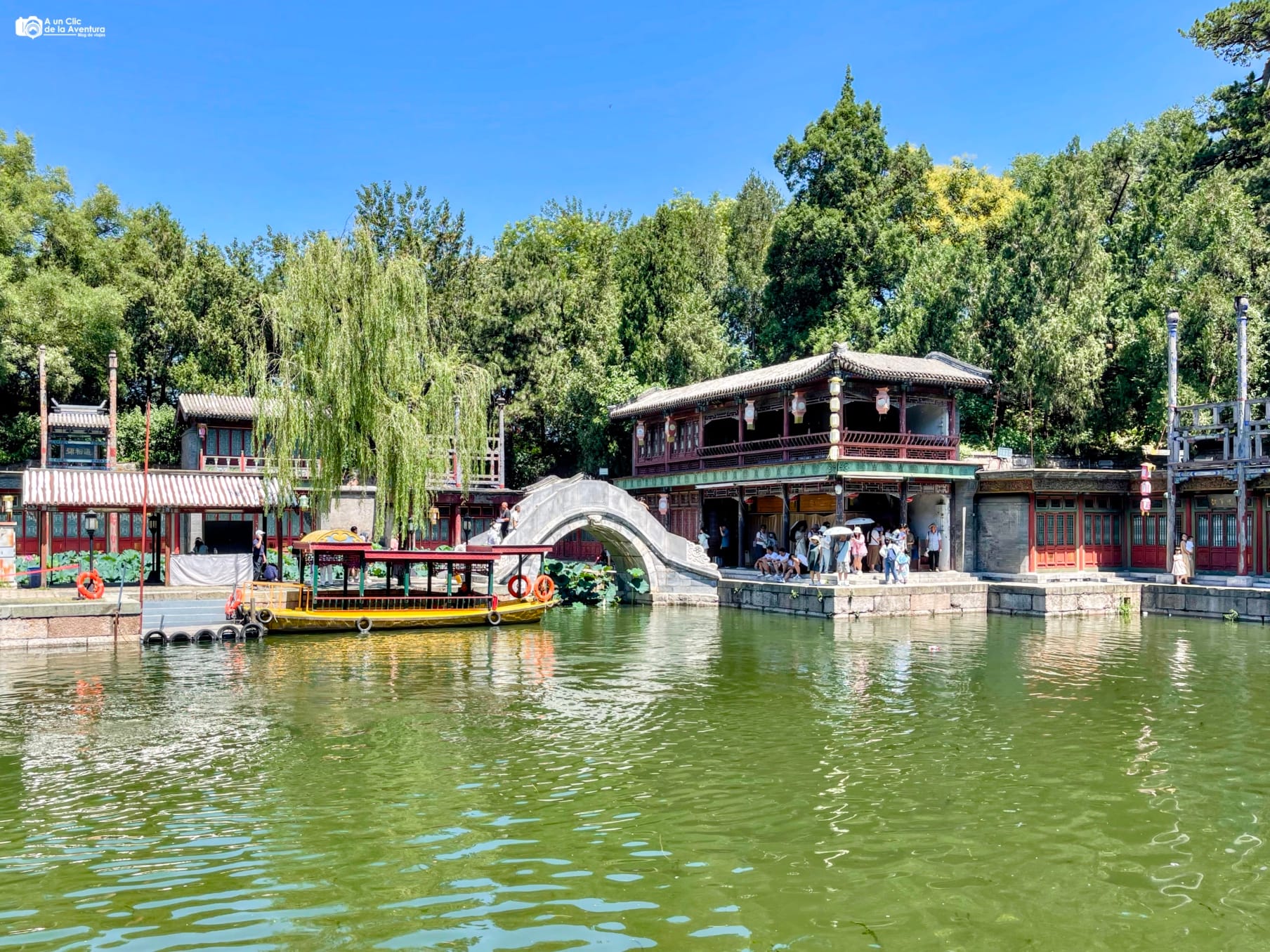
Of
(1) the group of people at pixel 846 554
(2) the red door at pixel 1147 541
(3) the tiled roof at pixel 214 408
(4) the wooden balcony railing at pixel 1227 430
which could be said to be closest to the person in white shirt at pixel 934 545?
(1) the group of people at pixel 846 554

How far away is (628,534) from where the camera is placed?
2691cm

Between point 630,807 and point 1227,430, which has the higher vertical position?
point 1227,430

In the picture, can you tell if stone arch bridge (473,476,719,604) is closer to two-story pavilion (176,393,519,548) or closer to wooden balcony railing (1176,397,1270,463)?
two-story pavilion (176,393,519,548)

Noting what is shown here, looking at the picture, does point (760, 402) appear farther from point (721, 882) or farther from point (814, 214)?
point (721, 882)

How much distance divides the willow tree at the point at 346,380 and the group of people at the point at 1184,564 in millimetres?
17137

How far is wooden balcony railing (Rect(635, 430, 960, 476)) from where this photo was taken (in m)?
26.5

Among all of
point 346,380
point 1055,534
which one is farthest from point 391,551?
point 1055,534

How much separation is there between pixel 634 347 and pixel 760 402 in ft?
35.2

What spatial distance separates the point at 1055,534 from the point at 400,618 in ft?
55.6

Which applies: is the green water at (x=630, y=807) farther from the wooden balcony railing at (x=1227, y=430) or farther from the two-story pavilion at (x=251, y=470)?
the two-story pavilion at (x=251, y=470)

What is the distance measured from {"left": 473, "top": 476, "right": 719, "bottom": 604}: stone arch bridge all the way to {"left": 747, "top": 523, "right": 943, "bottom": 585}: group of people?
6.14 feet

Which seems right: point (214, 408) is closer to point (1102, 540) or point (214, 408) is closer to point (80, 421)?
point (80, 421)

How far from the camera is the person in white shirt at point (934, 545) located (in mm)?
27484

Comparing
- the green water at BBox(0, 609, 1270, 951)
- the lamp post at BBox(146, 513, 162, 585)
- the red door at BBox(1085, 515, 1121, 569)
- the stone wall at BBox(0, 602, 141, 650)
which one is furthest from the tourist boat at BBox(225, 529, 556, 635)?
the red door at BBox(1085, 515, 1121, 569)
